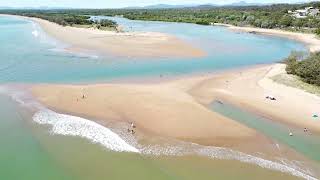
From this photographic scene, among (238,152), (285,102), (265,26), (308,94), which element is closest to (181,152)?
(238,152)

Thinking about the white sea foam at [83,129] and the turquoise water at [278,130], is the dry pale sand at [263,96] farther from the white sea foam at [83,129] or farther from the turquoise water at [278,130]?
the white sea foam at [83,129]

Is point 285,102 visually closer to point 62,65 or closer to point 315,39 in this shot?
point 62,65

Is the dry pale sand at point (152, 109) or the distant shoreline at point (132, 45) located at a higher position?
the distant shoreline at point (132, 45)

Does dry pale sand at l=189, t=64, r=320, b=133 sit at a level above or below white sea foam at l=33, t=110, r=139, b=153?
above

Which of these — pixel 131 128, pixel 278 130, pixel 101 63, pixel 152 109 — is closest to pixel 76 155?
pixel 131 128

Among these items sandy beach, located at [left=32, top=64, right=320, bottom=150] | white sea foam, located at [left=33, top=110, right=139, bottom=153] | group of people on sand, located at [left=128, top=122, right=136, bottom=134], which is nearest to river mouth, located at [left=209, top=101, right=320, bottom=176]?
sandy beach, located at [left=32, top=64, right=320, bottom=150]

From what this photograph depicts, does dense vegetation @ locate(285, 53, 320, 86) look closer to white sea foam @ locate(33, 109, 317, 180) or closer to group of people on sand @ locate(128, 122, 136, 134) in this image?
white sea foam @ locate(33, 109, 317, 180)

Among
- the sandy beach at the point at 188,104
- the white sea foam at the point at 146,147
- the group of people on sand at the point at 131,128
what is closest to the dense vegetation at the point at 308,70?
the sandy beach at the point at 188,104

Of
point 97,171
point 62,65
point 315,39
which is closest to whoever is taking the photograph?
point 97,171

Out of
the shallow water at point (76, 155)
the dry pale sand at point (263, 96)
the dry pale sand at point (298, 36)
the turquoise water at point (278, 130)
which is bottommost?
the shallow water at point (76, 155)
